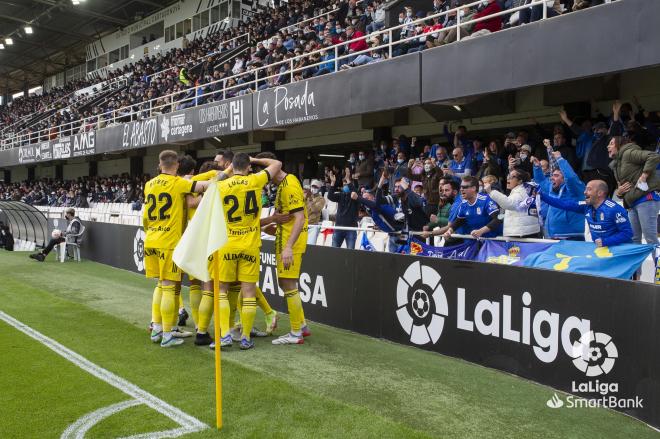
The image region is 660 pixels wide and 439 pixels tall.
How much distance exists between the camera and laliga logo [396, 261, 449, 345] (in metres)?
6.37

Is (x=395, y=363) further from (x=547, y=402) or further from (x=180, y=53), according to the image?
(x=180, y=53)

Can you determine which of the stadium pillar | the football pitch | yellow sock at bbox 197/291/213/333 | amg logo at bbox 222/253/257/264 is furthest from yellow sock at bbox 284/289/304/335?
the stadium pillar

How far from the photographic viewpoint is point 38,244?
789 inches

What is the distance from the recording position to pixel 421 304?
657 centimetres

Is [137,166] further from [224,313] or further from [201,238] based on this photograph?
[201,238]

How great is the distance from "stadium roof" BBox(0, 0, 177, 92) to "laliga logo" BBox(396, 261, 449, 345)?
114ft

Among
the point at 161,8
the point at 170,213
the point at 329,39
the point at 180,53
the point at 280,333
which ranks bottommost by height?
the point at 280,333

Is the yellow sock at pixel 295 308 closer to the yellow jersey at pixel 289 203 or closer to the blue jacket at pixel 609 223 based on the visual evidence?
the yellow jersey at pixel 289 203

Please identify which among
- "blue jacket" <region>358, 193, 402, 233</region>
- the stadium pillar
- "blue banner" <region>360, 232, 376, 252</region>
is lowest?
"blue banner" <region>360, 232, 376, 252</region>

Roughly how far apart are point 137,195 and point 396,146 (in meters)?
15.2

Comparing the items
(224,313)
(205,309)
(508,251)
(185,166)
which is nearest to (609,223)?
(508,251)

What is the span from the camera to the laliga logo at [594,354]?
4.67m

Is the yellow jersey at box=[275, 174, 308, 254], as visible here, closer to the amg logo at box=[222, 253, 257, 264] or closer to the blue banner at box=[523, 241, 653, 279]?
the amg logo at box=[222, 253, 257, 264]

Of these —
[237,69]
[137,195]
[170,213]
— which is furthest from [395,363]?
[137,195]
